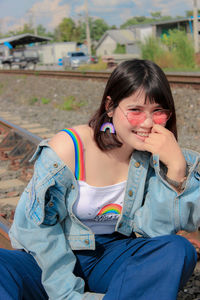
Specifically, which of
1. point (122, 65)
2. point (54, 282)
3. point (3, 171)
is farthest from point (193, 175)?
point (3, 171)

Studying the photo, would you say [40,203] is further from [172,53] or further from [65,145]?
[172,53]

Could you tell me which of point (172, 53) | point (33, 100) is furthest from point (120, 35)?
point (33, 100)

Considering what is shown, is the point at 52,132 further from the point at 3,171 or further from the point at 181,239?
the point at 181,239

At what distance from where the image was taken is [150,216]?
6.33ft

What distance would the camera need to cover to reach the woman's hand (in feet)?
6.00

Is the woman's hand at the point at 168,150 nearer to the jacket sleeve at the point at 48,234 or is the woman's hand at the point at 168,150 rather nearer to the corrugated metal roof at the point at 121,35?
the jacket sleeve at the point at 48,234

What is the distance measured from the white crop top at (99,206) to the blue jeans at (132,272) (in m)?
0.16

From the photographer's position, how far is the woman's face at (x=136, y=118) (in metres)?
1.80

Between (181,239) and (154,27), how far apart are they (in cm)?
4849

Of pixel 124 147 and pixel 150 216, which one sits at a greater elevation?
pixel 124 147

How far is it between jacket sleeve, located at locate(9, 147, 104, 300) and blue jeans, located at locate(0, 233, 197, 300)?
0.07 metres

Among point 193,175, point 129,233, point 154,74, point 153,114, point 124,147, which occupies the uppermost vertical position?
point 154,74

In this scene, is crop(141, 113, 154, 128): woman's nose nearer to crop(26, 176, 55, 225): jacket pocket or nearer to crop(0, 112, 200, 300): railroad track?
crop(26, 176, 55, 225): jacket pocket

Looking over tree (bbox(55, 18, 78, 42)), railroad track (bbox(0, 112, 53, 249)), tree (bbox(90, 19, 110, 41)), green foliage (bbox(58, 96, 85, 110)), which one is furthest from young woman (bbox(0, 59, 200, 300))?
tree (bbox(90, 19, 110, 41))
